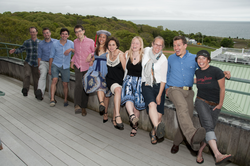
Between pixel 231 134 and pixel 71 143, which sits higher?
pixel 231 134

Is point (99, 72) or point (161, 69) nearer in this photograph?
point (161, 69)

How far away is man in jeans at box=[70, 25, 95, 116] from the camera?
3.24 meters

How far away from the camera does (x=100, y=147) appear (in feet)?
8.14

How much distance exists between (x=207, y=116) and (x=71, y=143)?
1.91 m

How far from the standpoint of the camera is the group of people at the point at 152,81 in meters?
2.14

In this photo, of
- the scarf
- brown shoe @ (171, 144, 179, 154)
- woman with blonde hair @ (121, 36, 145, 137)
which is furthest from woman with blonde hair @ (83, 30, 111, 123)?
brown shoe @ (171, 144, 179, 154)

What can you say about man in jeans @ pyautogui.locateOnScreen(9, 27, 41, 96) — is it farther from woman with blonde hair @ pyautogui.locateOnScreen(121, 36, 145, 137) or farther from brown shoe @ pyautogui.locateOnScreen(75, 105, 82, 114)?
woman with blonde hair @ pyautogui.locateOnScreen(121, 36, 145, 137)

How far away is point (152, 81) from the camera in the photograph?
251cm

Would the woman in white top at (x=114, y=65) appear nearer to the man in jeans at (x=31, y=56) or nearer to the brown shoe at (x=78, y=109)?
the brown shoe at (x=78, y=109)

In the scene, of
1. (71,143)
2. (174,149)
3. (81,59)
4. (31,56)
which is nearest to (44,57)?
(31,56)

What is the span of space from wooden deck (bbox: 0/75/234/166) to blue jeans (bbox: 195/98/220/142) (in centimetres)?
47

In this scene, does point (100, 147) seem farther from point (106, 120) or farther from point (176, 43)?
point (176, 43)

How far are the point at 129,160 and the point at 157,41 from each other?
5.42ft

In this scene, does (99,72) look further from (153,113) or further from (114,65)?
(153,113)
